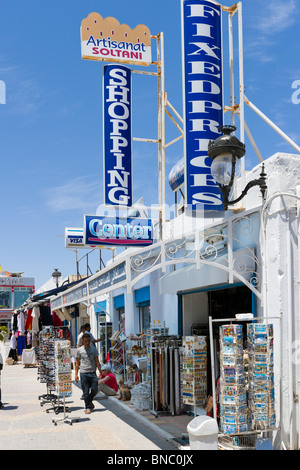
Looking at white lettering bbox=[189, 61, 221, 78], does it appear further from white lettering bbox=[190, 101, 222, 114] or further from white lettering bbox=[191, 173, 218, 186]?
white lettering bbox=[191, 173, 218, 186]

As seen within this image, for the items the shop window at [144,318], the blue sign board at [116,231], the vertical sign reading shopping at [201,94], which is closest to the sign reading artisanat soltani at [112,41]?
the blue sign board at [116,231]

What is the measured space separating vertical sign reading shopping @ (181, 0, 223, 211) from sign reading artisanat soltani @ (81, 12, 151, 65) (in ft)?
12.7

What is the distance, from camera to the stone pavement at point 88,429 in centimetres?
833

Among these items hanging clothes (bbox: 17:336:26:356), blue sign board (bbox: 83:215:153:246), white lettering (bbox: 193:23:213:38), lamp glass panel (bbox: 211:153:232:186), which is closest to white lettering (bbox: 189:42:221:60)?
white lettering (bbox: 193:23:213:38)

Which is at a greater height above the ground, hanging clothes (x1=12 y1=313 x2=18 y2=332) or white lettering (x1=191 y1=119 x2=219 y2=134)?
white lettering (x1=191 y1=119 x2=219 y2=134)

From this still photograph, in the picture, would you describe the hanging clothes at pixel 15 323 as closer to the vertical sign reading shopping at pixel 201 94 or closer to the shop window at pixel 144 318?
the shop window at pixel 144 318

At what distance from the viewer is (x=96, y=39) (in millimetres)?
12289

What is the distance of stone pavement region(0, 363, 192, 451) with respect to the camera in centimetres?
833

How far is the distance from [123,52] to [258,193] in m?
6.08

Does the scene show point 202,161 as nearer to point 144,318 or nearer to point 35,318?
point 144,318

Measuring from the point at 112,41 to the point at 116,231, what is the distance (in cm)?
445

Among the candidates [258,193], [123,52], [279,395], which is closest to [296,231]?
[258,193]

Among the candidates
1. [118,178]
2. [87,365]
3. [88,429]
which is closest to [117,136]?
[118,178]

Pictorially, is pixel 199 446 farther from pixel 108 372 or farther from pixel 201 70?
pixel 108 372
